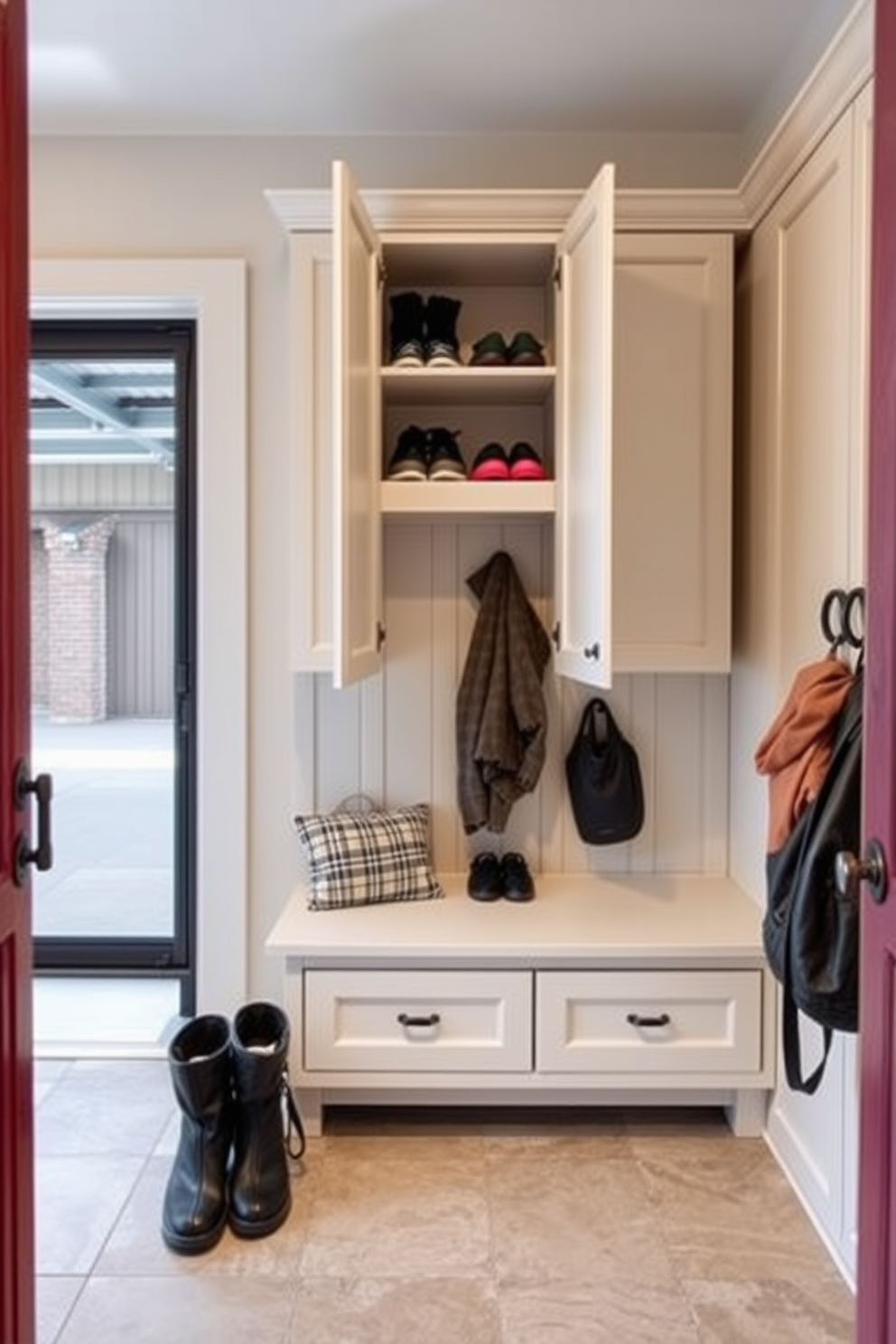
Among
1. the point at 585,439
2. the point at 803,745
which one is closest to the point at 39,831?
the point at 803,745

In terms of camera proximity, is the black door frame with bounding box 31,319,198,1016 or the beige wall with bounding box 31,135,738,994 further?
the black door frame with bounding box 31,319,198,1016

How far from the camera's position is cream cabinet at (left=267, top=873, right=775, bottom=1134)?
212 cm

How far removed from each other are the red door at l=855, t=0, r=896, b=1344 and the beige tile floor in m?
0.58

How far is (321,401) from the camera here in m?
2.29

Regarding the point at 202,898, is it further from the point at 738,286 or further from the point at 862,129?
the point at 862,129

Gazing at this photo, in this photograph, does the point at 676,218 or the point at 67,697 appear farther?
the point at 67,697

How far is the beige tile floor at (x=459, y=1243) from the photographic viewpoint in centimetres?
163

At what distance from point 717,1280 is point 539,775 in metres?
1.16

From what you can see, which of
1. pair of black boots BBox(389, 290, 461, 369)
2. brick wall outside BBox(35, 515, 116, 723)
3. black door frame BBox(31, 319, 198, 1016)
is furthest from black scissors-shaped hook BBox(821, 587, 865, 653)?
brick wall outside BBox(35, 515, 116, 723)

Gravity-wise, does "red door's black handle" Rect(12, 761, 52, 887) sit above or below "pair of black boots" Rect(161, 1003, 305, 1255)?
above

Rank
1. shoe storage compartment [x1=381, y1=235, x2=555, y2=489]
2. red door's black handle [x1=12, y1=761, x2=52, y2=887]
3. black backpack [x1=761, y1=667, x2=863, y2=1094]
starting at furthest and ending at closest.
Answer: shoe storage compartment [x1=381, y1=235, x2=555, y2=489] < black backpack [x1=761, y1=667, x2=863, y2=1094] < red door's black handle [x1=12, y1=761, x2=52, y2=887]


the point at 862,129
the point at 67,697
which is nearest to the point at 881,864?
the point at 862,129

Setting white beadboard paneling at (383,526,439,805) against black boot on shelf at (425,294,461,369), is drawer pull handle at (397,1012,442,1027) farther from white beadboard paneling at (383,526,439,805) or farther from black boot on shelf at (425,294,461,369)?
black boot on shelf at (425,294,461,369)

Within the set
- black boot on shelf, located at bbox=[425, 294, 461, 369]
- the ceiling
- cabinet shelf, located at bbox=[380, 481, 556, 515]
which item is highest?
the ceiling
